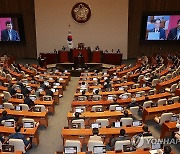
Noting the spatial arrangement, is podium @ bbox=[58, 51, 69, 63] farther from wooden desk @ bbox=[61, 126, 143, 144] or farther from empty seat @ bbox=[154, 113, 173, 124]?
wooden desk @ bbox=[61, 126, 143, 144]

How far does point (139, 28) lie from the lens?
2478 centimetres

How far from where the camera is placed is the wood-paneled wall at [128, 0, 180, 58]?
78.7 feet

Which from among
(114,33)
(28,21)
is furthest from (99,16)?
(28,21)

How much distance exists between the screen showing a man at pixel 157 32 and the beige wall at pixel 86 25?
2356mm

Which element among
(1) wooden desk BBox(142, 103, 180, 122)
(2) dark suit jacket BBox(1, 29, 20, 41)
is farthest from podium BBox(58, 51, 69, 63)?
(1) wooden desk BBox(142, 103, 180, 122)

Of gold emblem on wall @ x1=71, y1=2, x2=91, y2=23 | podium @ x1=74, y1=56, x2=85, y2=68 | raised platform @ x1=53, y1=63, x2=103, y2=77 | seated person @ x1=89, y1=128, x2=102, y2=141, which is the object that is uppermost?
gold emblem on wall @ x1=71, y1=2, x2=91, y2=23

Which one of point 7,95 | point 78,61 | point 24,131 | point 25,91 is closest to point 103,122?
point 24,131

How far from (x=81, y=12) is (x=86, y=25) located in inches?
50.7

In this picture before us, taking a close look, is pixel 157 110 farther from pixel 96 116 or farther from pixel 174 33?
pixel 174 33

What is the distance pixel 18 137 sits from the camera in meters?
9.20

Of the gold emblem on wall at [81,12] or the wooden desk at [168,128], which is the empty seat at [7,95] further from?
the gold emblem on wall at [81,12]

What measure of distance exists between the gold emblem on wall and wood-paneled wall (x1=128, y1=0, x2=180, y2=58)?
3980 mm

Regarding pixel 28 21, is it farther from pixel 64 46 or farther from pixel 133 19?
pixel 133 19

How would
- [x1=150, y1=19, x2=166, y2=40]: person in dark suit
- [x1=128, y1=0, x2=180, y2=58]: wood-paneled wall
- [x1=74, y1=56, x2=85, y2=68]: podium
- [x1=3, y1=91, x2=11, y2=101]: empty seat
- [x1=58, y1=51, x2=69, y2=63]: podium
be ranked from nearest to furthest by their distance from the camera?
[x1=3, y1=91, x2=11, y2=101]: empty seat, [x1=74, y1=56, x2=85, y2=68]: podium, [x1=150, y1=19, x2=166, y2=40]: person in dark suit, [x1=58, y1=51, x2=69, y2=63]: podium, [x1=128, y1=0, x2=180, y2=58]: wood-paneled wall
